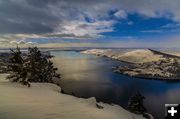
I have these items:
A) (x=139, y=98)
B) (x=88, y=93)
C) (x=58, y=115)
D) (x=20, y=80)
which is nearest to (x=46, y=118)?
(x=58, y=115)

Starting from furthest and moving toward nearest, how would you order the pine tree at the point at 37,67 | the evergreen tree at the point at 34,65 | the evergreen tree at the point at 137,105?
the pine tree at the point at 37,67 → the evergreen tree at the point at 137,105 → the evergreen tree at the point at 34,65

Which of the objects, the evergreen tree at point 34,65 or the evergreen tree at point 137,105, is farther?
the evergreen tree at point 137,105

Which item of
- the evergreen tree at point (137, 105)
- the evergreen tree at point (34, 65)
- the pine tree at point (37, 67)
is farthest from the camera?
the pine tree at point (37, 67)

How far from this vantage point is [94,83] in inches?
3206

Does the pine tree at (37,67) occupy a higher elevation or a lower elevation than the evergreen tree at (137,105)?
higher

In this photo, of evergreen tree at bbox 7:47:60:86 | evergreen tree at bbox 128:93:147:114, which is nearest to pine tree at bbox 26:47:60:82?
evergreen tree at bbox 7:47:60:86

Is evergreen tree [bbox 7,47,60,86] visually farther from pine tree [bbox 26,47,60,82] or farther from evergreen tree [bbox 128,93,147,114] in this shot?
evergreen tree [bbox 128,93,147,114]

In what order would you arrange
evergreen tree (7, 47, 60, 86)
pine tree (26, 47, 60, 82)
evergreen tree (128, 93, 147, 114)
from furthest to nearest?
pine tree (26, 47, 60, 82)
evergreen tree (128, 93, 147, 114)
evergreen tree (7, 47, 60, 86)

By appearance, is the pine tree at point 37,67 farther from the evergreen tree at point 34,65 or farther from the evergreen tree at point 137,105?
the evergreen tree at point 137,105

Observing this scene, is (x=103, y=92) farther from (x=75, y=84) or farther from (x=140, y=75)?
(x=140, y=75)

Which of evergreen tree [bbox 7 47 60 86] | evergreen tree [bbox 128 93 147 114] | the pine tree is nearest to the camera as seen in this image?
evergreen tree [bbox 7 47 60 86]

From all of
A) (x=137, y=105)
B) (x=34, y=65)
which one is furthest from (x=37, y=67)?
(x=137, y=105)

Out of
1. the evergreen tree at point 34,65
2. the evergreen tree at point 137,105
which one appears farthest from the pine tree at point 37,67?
the evergreen tree at point 137,105

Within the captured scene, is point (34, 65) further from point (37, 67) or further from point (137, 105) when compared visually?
point (137, 105)
